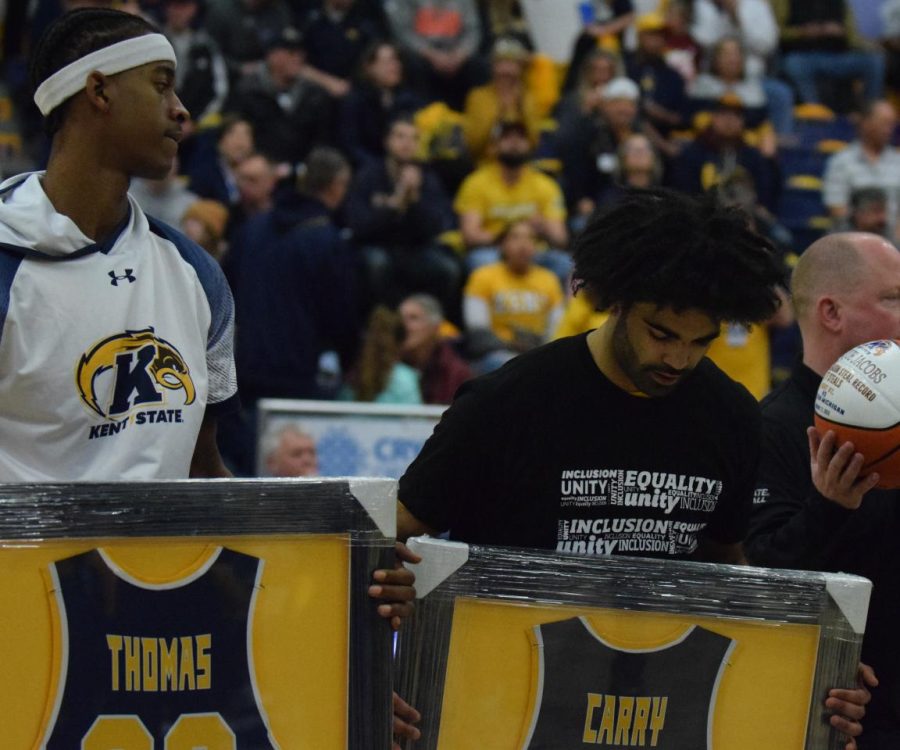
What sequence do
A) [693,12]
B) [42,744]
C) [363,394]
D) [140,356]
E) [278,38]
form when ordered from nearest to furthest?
[42,744], [140,356], [363,394], [278,38], [693,12]

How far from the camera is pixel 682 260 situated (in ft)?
12.4

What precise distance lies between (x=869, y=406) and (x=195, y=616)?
63.8 inches

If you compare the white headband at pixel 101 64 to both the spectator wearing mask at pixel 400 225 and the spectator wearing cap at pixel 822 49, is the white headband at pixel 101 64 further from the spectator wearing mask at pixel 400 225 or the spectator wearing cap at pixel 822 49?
the spectator wearing cap at pixel 822 49

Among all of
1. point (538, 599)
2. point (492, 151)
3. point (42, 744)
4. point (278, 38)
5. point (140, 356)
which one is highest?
point (278, 38)

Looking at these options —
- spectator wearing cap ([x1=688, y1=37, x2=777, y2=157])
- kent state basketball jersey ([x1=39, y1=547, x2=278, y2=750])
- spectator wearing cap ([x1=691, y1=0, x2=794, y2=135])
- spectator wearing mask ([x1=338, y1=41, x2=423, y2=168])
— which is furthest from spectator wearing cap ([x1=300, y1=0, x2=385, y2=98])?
kent state basketball jersey ([x1=39, y1=547, x2=278, y2=750])

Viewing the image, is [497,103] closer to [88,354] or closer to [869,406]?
[869,406]

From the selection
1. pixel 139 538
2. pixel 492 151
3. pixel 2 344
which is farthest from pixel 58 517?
pixel 492 151

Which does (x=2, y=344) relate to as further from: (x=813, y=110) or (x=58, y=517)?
(x=813, y=110)

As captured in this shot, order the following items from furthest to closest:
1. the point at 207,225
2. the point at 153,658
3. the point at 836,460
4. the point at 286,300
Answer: the point at 207,225, the point at 286,300, the point at 836,460, the point at 153,658

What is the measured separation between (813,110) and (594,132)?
347 centimetres

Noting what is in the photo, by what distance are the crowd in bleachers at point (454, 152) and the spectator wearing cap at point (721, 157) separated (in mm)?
20

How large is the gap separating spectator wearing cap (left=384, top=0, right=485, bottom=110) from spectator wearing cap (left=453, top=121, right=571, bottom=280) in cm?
131

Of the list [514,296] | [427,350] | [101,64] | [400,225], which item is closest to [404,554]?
[101,64]

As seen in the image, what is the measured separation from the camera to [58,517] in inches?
130
